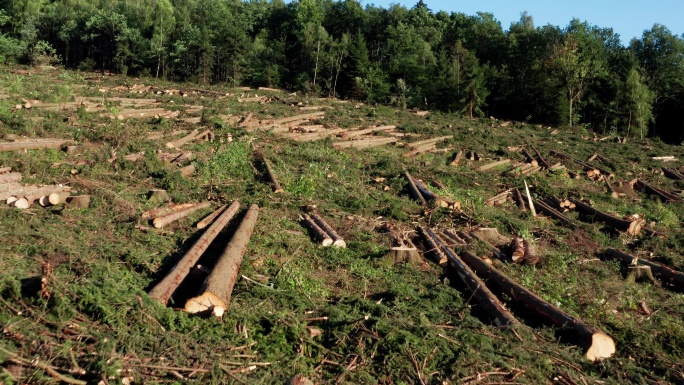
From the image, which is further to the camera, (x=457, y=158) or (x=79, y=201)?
(x=457, y=158)

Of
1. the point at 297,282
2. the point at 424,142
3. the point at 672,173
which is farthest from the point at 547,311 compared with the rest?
the point at 672,173

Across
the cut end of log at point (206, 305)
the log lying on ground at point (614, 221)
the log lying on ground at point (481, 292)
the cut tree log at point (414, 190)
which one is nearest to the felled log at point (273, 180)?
the cut tree log at point (414, 190)

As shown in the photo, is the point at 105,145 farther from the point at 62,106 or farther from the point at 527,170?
the point at 527,170

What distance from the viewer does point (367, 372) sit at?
5.89 meters

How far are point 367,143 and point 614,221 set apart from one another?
9.67 metres

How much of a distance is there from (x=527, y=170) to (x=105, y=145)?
1346 cm

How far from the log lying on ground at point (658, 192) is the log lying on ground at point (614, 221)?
4.31 metres

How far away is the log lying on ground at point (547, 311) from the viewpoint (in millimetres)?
6738

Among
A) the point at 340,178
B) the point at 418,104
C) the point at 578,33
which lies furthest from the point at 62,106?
the point at 578,33

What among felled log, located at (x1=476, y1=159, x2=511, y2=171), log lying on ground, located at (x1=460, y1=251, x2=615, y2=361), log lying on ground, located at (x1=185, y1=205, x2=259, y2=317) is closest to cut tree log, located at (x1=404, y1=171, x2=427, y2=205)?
log lying on ground, located at (x1=460, y1=251, x2=615, y2=361)

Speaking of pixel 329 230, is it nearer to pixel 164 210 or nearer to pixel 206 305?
pixel 164 210

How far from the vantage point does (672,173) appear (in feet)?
68.5

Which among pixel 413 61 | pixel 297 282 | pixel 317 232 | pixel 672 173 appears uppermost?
pixel 413 61

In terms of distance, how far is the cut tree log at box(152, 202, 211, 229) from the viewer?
32.0ft
